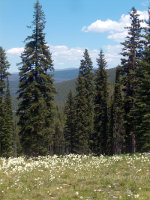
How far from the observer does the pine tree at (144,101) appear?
2362 centimetres

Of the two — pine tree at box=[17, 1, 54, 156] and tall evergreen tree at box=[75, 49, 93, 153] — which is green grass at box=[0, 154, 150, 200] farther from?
tall evergreen tree at box=[75, 49, 93, 153]

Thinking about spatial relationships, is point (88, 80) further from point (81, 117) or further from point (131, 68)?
point (131, 68)

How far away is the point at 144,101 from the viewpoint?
2455cm

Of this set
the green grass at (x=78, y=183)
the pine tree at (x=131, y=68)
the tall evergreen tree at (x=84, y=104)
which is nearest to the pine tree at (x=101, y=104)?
the tall evergreen tree at (x=84, y=104)

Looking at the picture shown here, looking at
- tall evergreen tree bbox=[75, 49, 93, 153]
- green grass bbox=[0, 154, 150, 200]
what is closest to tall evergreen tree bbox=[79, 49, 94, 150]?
tall evergreen tree bbox=[75, 49, 93, 153]

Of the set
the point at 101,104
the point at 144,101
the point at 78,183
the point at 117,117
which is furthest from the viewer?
the point at 117,117

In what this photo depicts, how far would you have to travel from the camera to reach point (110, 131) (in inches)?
1790

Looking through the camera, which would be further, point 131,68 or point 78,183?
point 131,68

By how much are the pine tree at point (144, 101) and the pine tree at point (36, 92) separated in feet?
32.2

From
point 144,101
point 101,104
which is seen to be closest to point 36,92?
point 144,101

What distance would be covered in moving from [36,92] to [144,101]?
38.0 ft

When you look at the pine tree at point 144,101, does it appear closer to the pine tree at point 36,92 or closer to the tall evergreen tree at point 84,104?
the pine tree at point 36,92

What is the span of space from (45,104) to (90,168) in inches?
540

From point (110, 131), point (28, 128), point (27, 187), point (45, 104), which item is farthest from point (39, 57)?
point (110, 131)
